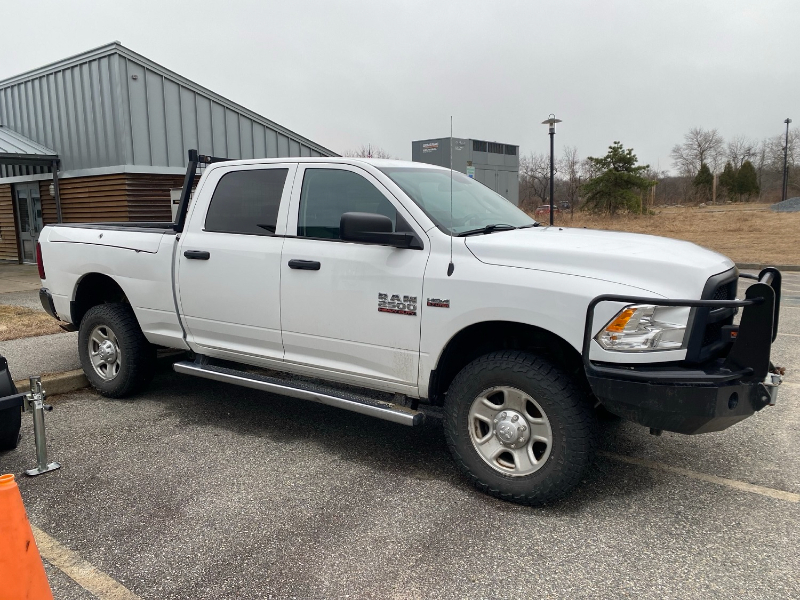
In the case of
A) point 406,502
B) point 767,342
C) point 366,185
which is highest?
point 366,185

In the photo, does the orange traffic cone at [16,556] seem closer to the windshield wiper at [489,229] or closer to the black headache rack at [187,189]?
the windshield wiper at [489,229]

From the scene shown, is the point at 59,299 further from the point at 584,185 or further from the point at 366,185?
the point at 584,185

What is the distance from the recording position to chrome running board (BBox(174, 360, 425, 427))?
13.1 ft

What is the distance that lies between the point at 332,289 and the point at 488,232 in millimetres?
1055

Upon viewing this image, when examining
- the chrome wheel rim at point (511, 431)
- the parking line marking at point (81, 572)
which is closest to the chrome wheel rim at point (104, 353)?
the parking line marking at point (81, 572)

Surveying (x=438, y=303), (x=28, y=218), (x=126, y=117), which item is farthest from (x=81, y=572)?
(x=28, y=218)

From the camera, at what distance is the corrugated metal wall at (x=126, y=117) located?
47.9ft

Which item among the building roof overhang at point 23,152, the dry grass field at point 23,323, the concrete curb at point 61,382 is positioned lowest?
the concrete curb at point 61,382

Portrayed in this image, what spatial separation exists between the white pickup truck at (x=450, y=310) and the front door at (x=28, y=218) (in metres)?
15.2

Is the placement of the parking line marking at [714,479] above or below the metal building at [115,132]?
below

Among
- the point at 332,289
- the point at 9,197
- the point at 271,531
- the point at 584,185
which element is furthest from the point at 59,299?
the point at 584,185

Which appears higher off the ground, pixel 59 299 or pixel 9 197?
pixel 9 197

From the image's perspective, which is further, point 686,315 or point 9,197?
point 9,197

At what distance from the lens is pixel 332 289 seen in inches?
167
